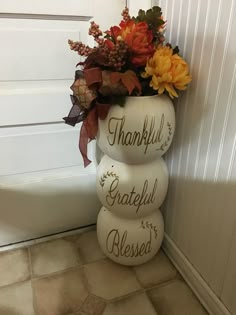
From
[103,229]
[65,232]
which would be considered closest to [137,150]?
[103,229]

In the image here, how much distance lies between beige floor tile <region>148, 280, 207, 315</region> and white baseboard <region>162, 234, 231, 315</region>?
24mm

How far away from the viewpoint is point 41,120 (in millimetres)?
1089

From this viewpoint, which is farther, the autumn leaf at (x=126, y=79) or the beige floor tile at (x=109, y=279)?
the beige floor tile at (x=109, y=279)

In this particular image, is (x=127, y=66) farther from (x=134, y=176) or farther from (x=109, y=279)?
(x=109, y=279)

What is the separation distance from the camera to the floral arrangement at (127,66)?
0.79 metres

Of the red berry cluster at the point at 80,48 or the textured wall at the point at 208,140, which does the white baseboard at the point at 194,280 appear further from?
the red berry cluster at the point at 80,48

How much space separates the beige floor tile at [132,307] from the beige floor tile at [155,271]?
7 centimetres

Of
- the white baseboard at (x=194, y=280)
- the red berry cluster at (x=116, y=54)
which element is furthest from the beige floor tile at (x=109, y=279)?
the red berry cluster at (x=116, y=54)

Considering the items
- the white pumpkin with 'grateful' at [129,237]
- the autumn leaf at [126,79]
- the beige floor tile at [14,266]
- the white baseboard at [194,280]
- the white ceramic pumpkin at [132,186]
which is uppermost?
the autumn leaf at [126,79]

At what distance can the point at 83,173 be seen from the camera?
1.25 meters

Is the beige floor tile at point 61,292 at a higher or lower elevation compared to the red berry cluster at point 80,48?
lower

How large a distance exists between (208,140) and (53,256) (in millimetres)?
811

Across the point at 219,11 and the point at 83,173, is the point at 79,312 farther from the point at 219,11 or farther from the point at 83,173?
the point at 219,11

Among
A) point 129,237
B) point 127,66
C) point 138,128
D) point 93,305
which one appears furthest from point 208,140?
point 93,305
